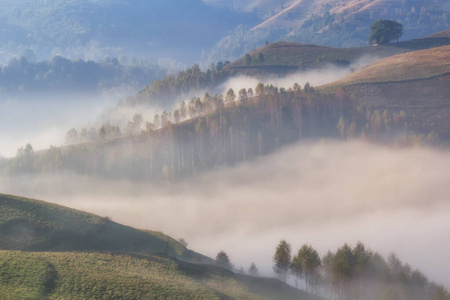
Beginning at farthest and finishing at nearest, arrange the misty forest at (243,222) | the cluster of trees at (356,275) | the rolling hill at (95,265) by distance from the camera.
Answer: the cluster of trees at (356,275) < the misty forest at (243,222) < the rolling hill at (95,265)

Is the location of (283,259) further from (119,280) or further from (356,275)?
(119,280)

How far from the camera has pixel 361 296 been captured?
277ft

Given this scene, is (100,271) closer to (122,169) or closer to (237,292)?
(237,292)

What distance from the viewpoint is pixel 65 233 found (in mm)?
84938

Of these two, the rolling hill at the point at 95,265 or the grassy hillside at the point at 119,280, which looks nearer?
the grassy hillside at the point at 119,280

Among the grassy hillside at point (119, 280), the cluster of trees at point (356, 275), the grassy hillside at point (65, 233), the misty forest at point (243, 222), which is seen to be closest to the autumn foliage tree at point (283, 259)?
the cluster of trees at point (356, 275)

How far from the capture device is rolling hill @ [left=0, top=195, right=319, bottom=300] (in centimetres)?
6390

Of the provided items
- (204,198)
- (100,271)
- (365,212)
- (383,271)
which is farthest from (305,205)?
(100,271)

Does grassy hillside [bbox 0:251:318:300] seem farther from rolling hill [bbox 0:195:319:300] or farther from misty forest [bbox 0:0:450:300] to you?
misty forest [bbox 0:0:450:300]

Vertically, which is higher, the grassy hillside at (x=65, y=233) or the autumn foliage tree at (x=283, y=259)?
the grassy hillside at (x=65, y=233)

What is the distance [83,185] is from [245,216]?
78.5 metres

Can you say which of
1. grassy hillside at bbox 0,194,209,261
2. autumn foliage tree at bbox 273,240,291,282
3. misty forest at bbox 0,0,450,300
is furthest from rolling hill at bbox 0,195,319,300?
autumn foliage tree at bbox 273,240,291,282

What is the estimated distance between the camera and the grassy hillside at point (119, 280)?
62.7 metres

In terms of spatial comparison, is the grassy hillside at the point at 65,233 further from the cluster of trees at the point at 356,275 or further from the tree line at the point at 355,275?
the cluster of trees at the point at 356,275
